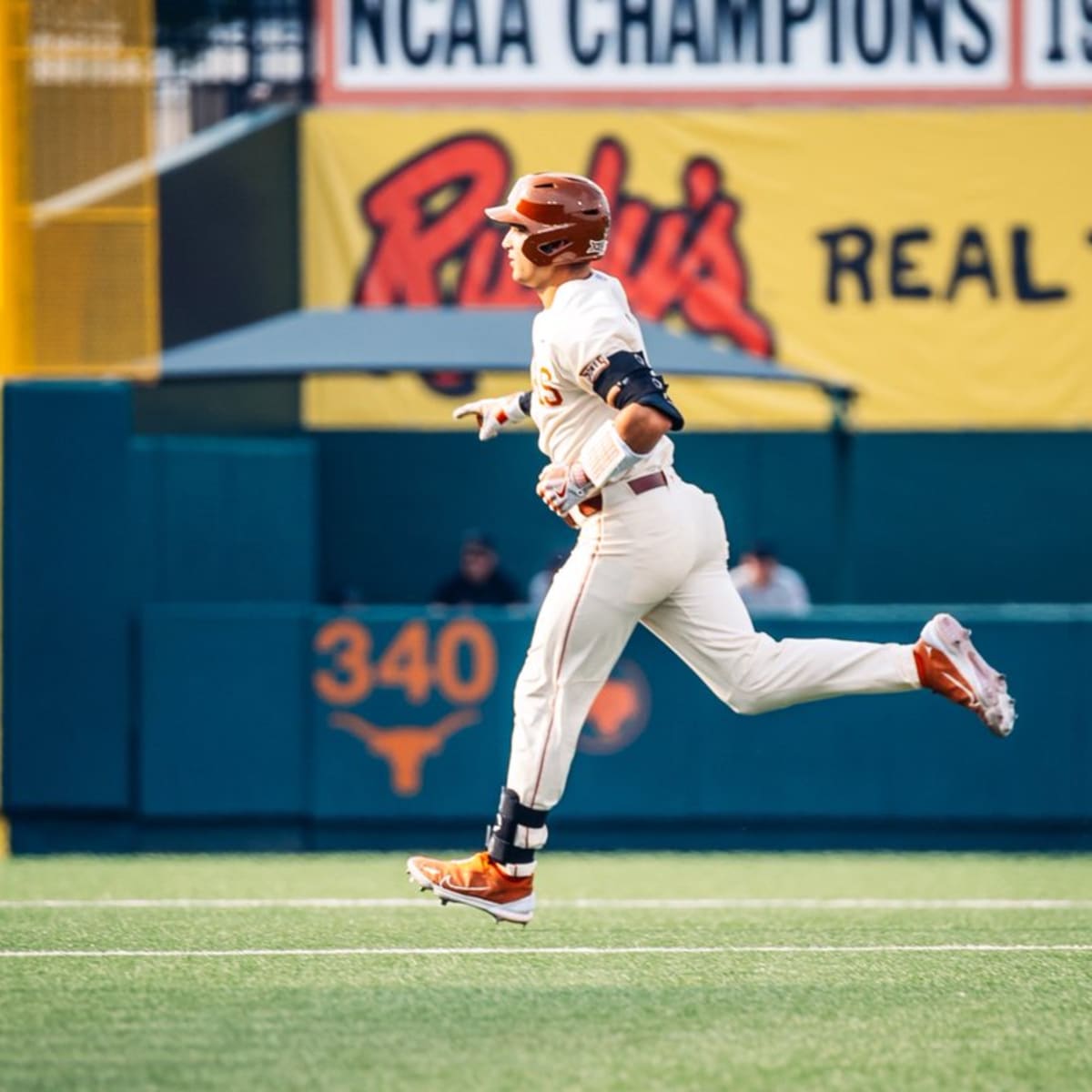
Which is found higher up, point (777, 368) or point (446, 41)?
point (446, 41)

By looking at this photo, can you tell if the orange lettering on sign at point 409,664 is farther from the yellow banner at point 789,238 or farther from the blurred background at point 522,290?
the yellow banner at point 789,238

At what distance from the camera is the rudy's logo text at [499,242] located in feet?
48.5

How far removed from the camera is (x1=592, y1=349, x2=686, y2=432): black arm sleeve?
5.42 metres

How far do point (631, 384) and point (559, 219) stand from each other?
1.86 ft

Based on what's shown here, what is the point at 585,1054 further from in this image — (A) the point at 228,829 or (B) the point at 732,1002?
(A) the point at 228,829

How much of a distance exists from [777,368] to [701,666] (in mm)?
7757

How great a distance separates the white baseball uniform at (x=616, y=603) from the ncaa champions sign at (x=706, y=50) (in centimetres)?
944

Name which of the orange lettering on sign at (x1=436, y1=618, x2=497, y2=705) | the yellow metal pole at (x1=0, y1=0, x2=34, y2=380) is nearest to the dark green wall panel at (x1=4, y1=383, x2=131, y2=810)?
the orange lettering on sign at (x1=436, y1=618, x2=497, y2=705)

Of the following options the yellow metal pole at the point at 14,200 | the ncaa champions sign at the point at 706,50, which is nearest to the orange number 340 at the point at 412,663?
the yellow metal pole at the point at 14,200

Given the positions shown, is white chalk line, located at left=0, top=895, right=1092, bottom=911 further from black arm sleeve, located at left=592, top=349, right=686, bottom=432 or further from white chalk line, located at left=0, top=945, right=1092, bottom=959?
black arm sleeve, located at left=592, top=349, right=686, bottom=432

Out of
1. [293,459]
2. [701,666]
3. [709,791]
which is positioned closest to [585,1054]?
[701,666]

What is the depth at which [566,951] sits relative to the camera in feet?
19.0

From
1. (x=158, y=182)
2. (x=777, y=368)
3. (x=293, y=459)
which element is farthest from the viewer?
(x=158, y=182)

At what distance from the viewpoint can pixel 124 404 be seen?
1041 centimetres
